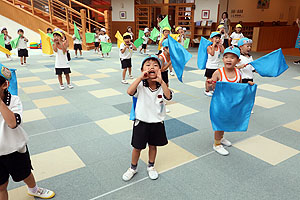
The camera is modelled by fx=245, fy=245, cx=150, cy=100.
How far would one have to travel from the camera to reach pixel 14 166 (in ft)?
6.93

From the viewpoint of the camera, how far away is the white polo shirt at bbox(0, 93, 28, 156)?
6.50ft

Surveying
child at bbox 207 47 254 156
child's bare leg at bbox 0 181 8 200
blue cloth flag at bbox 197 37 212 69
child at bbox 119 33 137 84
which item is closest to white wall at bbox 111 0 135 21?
child at bbox 119 33 137 84

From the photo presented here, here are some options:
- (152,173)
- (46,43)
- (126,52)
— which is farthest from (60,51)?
(46,43)

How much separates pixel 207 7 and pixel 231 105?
13450 millimetres

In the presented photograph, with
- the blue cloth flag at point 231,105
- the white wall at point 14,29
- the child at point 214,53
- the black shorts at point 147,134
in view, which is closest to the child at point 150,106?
the black shorts at point 147,134

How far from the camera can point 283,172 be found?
9.95 feet

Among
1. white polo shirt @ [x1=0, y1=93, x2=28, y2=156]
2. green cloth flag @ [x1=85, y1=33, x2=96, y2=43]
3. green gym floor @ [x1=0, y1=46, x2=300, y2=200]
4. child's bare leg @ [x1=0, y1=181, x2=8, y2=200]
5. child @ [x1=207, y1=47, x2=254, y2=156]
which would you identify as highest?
green cloth flag @ [x1=85, y1=33, x2=96, y2=43]

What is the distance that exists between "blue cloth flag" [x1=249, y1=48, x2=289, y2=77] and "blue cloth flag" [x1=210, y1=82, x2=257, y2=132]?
657 mm

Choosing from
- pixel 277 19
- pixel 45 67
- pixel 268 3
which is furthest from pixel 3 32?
pixel 277 19

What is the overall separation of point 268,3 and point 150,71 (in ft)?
61.7

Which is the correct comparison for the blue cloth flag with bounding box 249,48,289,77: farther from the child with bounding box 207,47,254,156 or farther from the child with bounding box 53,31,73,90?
the child with bounding box 53,31,73,90

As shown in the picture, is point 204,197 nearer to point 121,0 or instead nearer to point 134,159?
point 134,159

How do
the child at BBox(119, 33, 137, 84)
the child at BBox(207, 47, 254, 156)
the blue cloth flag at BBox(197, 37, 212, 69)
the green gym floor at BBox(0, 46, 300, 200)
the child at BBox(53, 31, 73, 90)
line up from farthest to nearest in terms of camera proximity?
the child at BBox(119, 33, 137, 84)
the child at BBox(53, 31, 73, 90)
the blue cloth flag at BBox(197, 37, 212, 69)
the child at BBox(207, 47, 254, 156)
the green gym floor at BBox(0, 46, 300, 200)

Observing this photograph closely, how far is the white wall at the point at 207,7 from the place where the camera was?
48.4ft
